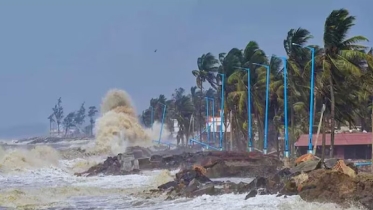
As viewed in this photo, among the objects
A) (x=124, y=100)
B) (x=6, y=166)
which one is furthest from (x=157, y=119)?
(x=6, y=166)

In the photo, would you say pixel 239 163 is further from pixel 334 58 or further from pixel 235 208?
pixel 235 208

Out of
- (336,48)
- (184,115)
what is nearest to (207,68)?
(184,115)

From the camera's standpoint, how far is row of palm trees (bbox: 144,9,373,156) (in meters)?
32.7

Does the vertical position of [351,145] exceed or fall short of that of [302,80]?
it falls short

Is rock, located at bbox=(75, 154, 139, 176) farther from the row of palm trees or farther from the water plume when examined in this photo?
the water plume

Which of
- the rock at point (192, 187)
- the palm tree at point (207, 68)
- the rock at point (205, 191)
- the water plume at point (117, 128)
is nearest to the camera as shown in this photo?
the rock at point (205, 191)

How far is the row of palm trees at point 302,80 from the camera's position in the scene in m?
32.7

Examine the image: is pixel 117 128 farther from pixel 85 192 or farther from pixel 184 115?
pixel 85 192

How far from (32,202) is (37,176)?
20403 millimetres

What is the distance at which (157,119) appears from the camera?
126m

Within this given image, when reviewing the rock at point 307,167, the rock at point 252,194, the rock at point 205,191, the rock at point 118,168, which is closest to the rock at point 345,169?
the rock at point 307,167

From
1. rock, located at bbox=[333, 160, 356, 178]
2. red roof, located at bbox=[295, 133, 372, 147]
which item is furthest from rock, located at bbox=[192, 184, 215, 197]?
red roof, located at bbox=[295, 133, 372, 147]

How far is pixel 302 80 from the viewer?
142 ft

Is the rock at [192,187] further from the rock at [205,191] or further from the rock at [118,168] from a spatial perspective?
the rock at [118,168]
